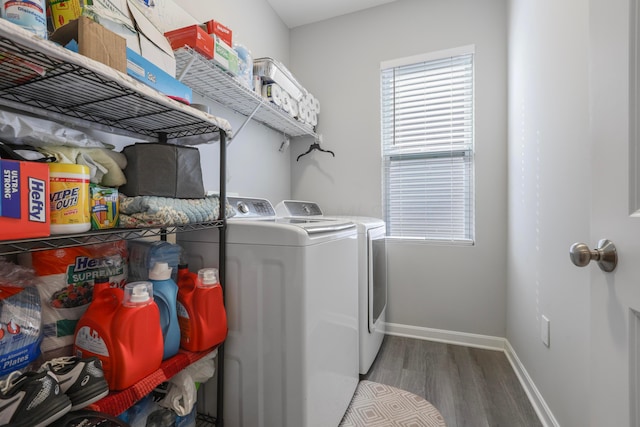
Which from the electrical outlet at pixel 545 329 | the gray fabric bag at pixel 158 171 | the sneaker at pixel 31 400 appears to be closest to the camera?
the sneaker at pixel 31 400

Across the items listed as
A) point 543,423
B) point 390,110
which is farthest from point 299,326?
point 390,110

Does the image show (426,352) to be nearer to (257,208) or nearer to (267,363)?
(267,363)

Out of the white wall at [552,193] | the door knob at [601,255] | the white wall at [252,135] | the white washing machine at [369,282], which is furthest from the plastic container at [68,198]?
the white wall at [552,193]

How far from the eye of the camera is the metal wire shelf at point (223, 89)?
1.27 m

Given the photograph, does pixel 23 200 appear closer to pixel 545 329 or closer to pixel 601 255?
pixel 601 255

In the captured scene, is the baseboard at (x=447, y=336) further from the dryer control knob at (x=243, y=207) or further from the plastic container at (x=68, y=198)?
the plastic container at (x=68, y=198)

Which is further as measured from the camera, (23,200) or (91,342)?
(91,342)

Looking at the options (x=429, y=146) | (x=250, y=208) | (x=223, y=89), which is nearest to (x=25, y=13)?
(x=223, y=89)

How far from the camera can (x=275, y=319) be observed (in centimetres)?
107

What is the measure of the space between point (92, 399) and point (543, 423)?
189 centimetres

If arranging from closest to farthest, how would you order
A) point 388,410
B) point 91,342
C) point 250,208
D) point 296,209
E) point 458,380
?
point 91,342 → point 388,410 → point 250,208 → point 458,380 → point 296,209

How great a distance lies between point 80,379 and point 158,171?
0.58 metres

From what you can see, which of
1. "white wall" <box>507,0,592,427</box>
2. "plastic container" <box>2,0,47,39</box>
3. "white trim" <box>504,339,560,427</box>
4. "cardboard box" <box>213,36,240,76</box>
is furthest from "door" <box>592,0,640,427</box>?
"cardboard box" <box>213,36,240,76</box>

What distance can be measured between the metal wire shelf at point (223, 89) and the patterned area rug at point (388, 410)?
180cm
